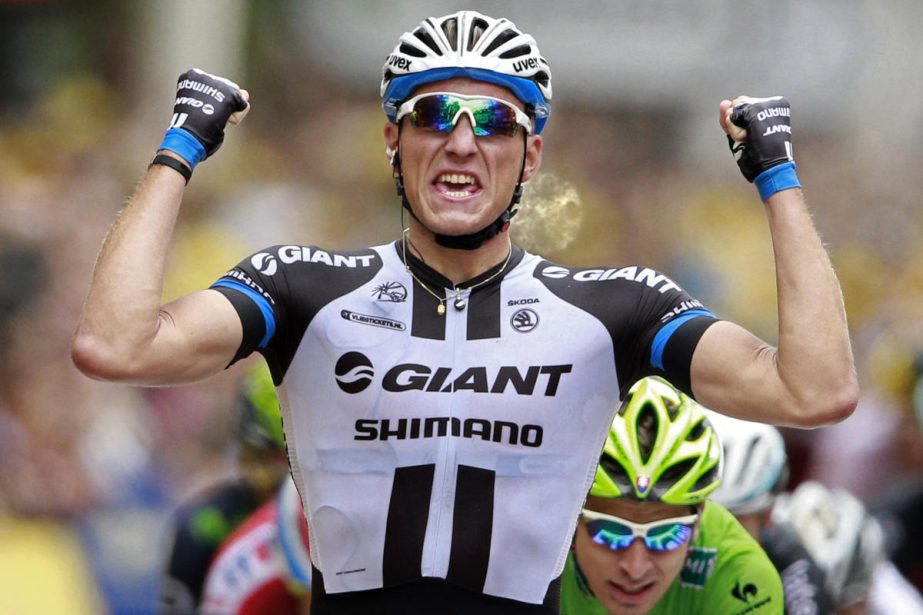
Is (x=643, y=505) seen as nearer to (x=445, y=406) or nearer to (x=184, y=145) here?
(x=445, y=406)

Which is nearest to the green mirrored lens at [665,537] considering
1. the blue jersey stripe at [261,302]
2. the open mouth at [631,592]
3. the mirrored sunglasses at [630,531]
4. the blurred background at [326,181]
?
the mirrored sunglasses at [630,531]

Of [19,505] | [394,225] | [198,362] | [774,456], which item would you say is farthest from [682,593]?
[394,225]

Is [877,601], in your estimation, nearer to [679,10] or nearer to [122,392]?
[122,392]

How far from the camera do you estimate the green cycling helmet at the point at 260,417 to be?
7.76 m

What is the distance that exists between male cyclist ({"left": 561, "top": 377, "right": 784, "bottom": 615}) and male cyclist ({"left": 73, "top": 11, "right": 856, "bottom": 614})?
3.14 feet

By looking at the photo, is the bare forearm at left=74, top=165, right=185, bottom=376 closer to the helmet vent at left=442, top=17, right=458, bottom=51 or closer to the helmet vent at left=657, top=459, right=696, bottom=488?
the helmet vent at left=442, top=17, right=458, bottom=51

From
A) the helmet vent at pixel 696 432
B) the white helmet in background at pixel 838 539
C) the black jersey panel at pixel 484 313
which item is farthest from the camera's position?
the white helmet in background at pixel 838 539

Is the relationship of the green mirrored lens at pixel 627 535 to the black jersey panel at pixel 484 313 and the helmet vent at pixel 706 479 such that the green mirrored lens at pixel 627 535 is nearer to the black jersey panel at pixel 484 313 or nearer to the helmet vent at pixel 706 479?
the helmet vent at pixel 706 479

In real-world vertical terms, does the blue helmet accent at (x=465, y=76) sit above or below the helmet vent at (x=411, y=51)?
below

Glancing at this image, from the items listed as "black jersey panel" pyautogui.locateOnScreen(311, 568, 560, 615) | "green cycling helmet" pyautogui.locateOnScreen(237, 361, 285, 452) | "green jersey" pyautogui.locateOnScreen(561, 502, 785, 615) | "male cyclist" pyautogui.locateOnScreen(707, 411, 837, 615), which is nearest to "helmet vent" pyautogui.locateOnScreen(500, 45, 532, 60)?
"black jersey panel" pyautogui.locateOnScreen(311, 568, 560, 615)

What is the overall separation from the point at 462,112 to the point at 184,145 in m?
0.73

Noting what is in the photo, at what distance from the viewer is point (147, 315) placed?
4090 millimetres

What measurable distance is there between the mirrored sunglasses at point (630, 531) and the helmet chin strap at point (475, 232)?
4.06ft

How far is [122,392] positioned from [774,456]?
5.52 meters
